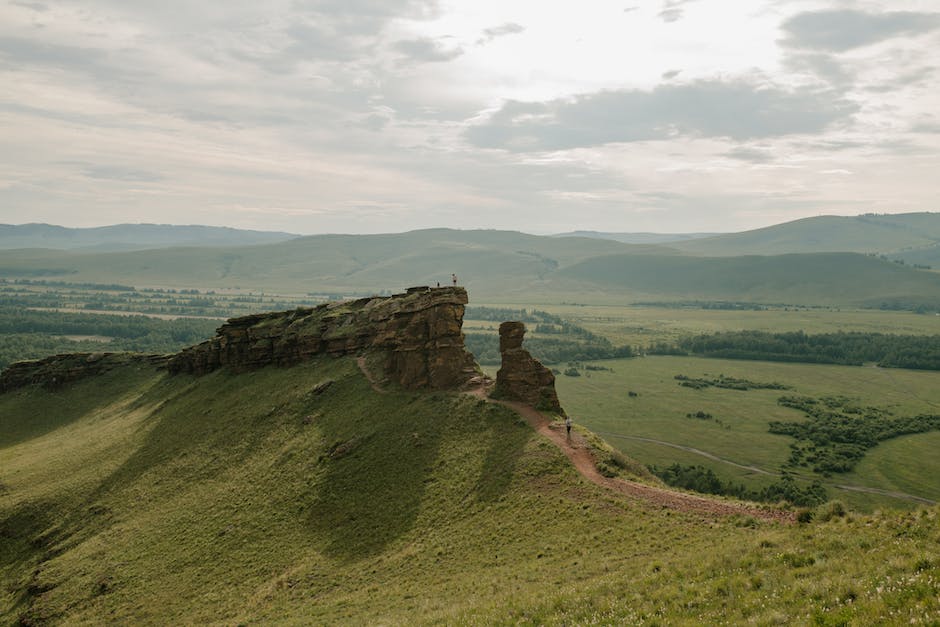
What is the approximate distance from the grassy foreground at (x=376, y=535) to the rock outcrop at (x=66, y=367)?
34753 mm

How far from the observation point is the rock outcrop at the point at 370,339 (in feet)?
224

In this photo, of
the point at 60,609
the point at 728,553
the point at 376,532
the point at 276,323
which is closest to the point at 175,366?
the point at 276,323

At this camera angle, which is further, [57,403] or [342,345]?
[57,403]

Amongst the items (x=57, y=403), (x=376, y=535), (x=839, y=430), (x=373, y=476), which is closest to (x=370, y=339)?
(x=373, y=476)

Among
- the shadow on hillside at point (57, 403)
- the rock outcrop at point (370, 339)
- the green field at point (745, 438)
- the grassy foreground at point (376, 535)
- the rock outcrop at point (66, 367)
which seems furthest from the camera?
the green field at point (745, 438)

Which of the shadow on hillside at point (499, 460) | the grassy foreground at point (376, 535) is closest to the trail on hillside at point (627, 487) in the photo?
the grassy foreground at point (376, 535)

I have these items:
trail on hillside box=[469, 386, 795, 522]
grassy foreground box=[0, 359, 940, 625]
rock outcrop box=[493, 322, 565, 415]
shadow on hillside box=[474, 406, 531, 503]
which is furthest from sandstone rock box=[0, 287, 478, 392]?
trail on hillside box=[469, 386, 795, 522]

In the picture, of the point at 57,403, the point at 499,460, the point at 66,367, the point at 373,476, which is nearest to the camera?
the point at 499,460

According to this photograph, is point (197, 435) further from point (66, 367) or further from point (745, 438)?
point (745, 438)

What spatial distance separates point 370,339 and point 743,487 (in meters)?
84.7

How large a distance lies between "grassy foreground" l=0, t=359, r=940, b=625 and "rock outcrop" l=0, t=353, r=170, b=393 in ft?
114

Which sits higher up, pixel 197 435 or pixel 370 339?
pixel 370 339

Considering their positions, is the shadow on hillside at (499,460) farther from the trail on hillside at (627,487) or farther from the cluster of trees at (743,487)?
the cluster of trees at (743,487)

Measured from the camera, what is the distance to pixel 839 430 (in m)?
155
